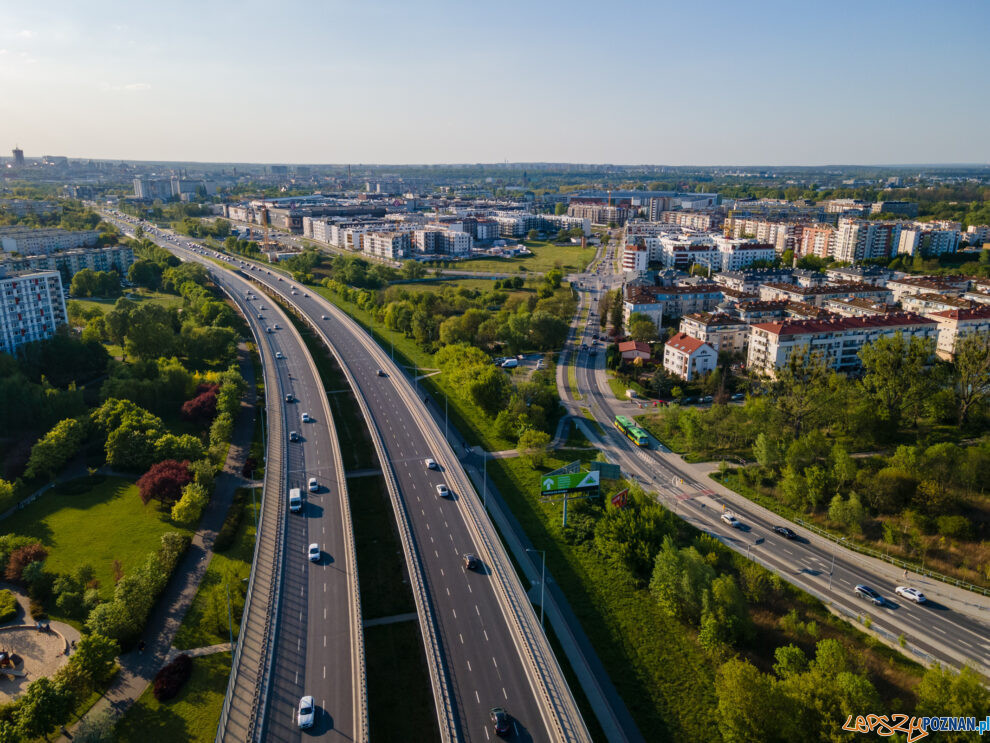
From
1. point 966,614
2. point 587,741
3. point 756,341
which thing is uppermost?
point 756,341

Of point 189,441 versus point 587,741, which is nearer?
point 587,741

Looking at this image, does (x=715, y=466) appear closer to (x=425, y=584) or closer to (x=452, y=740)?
(x=425, y=584)

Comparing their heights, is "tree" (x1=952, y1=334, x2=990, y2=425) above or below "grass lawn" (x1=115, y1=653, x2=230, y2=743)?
above

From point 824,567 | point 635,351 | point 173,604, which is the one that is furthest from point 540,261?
point 173,604

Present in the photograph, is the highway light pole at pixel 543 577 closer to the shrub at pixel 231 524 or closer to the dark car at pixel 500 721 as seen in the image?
the dark car at pixel 500 721

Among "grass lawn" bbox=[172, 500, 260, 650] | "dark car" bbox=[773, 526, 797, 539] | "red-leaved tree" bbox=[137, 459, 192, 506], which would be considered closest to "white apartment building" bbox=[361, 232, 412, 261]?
"red-leaved tree" bbox=[137, 459, 192, 506]

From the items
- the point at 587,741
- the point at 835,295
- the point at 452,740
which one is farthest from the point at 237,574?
the point at 835,295

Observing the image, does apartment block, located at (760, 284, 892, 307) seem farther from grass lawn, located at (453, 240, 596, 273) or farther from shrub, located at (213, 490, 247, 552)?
shrub, located at (213, 490, 247, 552)
